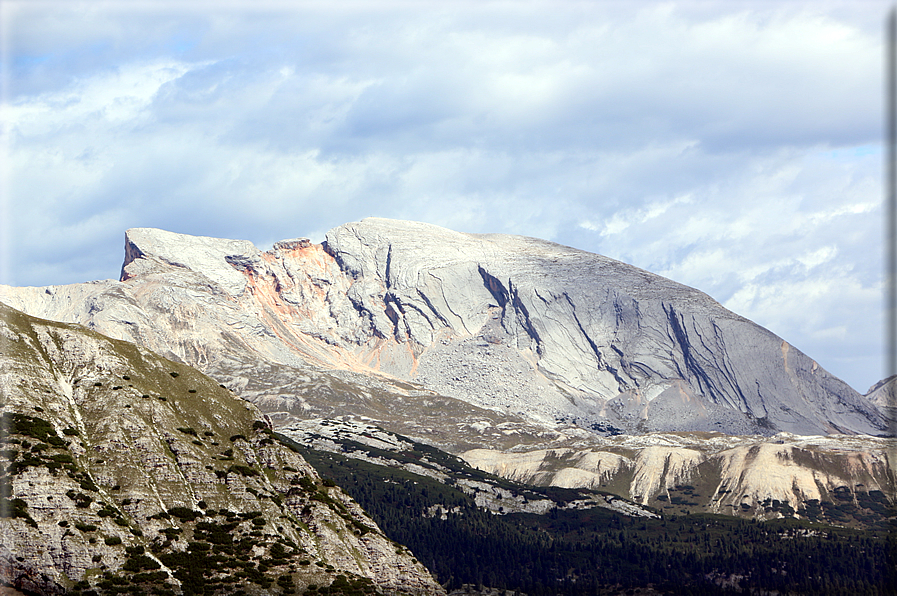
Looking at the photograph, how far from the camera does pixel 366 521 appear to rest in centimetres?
19475

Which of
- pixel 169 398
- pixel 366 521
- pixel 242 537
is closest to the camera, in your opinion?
pixel 242 537

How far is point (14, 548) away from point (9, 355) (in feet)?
125

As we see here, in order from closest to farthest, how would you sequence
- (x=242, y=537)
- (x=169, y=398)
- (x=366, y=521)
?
(x=242, y=537), (x=169, y=398), (x=366, y=521)

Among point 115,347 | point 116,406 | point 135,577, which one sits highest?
point 115,347

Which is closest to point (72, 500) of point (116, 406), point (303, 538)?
point (116, 406)

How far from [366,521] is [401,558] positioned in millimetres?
10767

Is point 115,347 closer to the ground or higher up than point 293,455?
higher up

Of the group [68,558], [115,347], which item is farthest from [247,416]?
[68,558]

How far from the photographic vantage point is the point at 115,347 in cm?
18700

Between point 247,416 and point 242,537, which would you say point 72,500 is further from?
point 247,416

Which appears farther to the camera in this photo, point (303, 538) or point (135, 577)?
point (303, 538)

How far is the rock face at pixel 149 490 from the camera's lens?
14450cm

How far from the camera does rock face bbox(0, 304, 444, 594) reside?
144 meters

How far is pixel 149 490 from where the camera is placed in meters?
160
